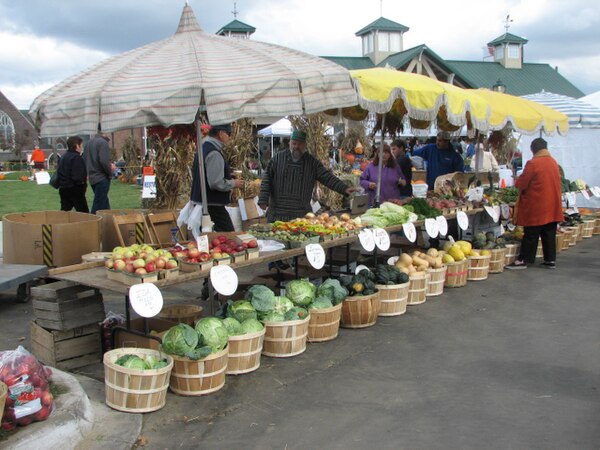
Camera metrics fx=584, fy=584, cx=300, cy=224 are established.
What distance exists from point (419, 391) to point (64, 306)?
2.93 m

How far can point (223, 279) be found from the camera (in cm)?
470

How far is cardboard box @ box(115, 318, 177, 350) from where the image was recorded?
4629mm

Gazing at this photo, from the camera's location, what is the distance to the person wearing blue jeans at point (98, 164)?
9.66m

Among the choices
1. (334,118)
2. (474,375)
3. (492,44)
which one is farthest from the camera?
(492,44)

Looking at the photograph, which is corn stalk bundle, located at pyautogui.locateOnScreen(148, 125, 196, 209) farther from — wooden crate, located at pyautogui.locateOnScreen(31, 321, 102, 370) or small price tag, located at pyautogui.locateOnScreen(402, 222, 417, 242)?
wooden crate, located at pyautogui.locateOnScreen(31, 321, 102, 370)

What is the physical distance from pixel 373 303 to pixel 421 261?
1.52 m

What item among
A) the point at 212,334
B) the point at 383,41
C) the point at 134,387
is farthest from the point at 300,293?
the point at 383,41

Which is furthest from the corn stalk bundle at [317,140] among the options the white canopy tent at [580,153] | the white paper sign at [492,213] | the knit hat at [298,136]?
the knit hat at [298,136]

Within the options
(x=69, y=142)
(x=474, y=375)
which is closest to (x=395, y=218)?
(x=474, y=375)

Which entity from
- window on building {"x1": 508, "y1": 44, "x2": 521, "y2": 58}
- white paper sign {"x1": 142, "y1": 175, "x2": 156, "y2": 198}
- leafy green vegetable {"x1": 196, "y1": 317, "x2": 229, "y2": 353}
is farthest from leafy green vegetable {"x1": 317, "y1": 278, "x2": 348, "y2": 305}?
window on building {"x1": 508, "y1": 44, "x2": 521, "y2": 58}

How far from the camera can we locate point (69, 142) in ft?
30.6

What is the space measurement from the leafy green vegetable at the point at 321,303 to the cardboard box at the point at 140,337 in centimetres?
132

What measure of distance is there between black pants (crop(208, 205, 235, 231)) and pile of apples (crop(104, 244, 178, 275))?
1.88m

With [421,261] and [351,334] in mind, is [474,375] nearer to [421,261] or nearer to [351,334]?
[351,334]
